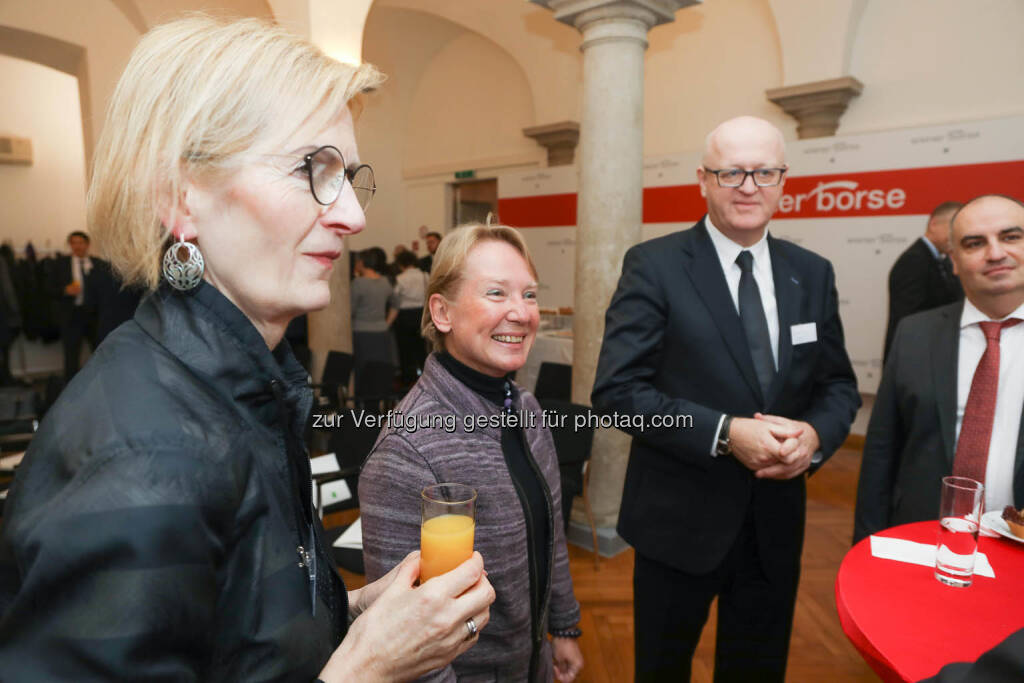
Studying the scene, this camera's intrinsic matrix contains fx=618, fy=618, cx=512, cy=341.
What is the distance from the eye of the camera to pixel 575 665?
1.66m

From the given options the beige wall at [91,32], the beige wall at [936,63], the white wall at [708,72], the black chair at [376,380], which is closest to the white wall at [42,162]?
the beige wall at [91,32]

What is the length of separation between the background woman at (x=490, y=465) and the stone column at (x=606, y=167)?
196 cm

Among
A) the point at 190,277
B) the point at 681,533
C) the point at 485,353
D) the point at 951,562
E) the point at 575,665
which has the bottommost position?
the point at 575,665

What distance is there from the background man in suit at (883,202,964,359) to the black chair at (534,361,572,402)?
2.29 m

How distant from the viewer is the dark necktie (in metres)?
1.82

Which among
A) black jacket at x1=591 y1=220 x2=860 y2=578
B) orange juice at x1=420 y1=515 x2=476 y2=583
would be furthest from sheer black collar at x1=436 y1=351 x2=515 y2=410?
orange juice at x1=420 y1=515 x2=476 y2=583

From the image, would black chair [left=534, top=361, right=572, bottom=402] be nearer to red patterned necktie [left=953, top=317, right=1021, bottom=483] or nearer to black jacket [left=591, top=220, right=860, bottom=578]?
black jacket [left=591, top=220, right=860, bottom=578]

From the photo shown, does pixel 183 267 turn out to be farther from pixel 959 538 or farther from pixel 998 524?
pixel 998 524

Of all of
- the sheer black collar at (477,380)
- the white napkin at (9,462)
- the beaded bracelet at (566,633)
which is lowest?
the beaded bracelet at (566,633)

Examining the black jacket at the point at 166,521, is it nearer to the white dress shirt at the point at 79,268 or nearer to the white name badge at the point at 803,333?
the white name badge at the point at 803,333

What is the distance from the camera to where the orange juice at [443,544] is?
0.95 metres

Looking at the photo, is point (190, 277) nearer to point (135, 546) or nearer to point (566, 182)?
point (135, 546)

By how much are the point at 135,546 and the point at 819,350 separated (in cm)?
190

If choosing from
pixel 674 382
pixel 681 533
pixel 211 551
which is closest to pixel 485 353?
pixel 674 382
